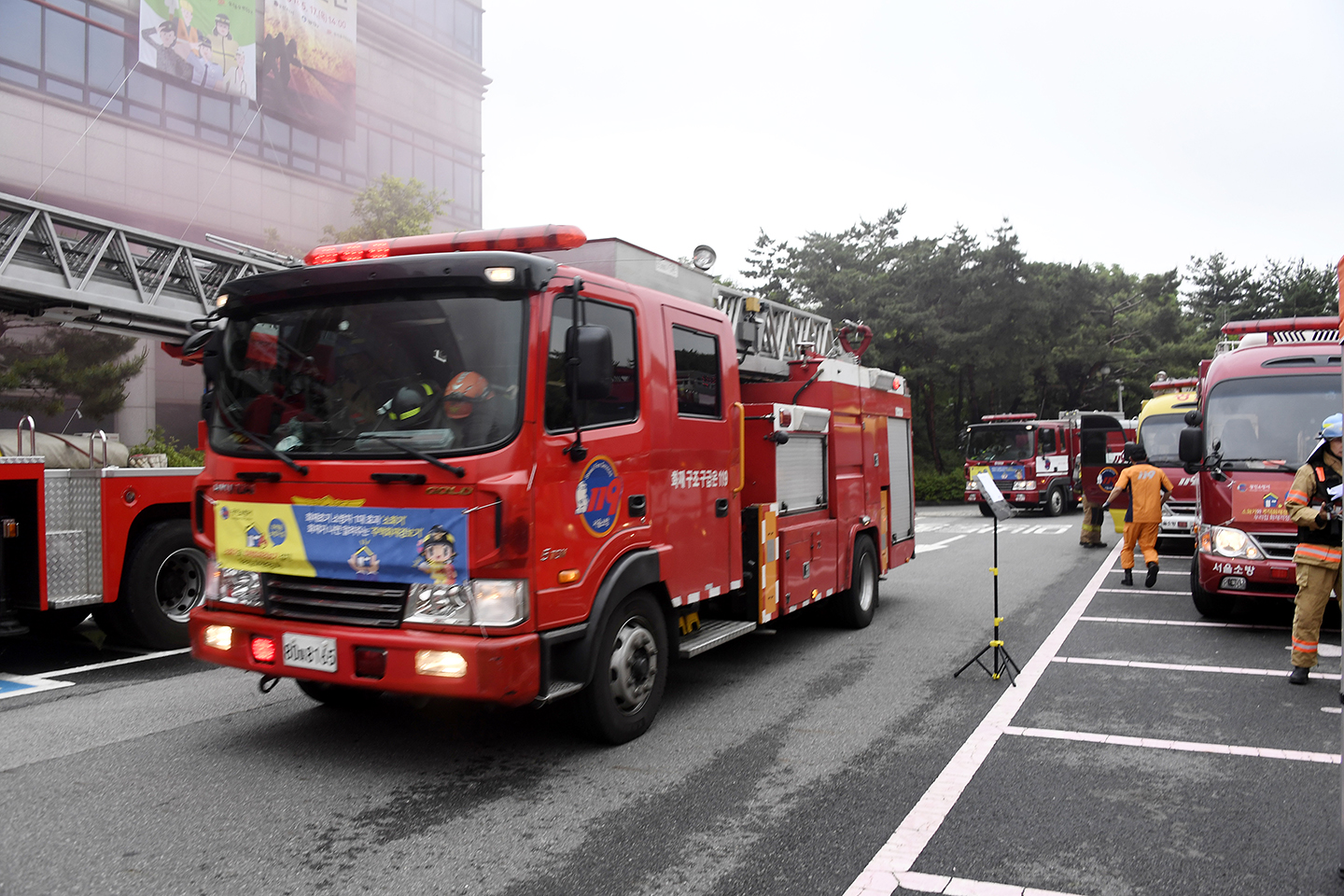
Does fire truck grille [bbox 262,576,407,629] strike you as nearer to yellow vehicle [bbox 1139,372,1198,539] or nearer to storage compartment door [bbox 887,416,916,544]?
storage compartment door [bbox 887,416,916,544]

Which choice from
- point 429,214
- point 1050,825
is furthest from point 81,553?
point 429,214

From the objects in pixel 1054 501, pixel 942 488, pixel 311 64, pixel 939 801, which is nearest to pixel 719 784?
pixel 939 801

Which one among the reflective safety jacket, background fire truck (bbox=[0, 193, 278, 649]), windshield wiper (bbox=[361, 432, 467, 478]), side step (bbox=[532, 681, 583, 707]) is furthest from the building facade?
the reflective safety jacket

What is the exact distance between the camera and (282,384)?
16.2ft

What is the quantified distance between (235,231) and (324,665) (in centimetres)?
2459

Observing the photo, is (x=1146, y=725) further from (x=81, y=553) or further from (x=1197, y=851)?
(x=81, y=553)

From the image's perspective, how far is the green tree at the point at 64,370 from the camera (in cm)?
1698

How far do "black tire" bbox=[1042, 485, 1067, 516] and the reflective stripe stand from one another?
63.2 feet

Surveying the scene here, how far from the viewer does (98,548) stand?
24.1 ft

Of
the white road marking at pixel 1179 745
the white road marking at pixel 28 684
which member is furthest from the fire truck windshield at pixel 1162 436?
the white road marking at pixel 28 684

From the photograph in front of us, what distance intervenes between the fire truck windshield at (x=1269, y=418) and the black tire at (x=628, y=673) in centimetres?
574

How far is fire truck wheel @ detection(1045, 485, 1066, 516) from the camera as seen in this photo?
82.8 ft

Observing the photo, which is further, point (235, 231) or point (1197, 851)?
point (235, 231)

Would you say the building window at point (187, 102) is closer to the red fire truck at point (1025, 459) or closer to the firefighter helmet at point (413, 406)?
the red fire truck at point (1025, 459)
